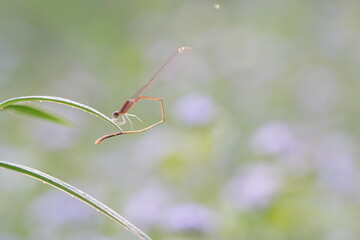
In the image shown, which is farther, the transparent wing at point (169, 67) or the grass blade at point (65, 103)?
the transparent wing at point (169, 67)

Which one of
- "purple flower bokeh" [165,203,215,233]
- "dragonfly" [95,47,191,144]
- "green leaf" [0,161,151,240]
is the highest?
"purple flower bokeh" [165,203,215,233]

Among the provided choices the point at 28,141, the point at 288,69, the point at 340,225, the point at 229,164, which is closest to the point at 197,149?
the point at 229,164

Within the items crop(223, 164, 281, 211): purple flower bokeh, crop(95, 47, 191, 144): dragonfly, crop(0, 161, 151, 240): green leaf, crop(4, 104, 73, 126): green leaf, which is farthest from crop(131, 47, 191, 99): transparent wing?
crop(223, 164, 281, 211): purple flower bokeh

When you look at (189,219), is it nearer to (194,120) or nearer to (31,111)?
(194,120)

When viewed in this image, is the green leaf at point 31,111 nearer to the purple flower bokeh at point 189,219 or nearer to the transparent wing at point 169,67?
the transparent wing at point 169,67

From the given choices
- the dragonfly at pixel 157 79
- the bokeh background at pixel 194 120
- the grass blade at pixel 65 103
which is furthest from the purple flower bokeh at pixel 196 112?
the grass blade at pixel 65 103

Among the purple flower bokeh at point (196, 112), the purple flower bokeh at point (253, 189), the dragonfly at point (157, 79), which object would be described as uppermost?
the purple flower bokeh at point (196, 112)

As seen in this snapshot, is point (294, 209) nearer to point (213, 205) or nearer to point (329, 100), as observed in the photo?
point (213, 205)

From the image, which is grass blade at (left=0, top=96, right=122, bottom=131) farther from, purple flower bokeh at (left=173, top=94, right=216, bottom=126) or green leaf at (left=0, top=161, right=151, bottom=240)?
purple flower bokeh at (left=173, top=94, right=216, bottom=126)
